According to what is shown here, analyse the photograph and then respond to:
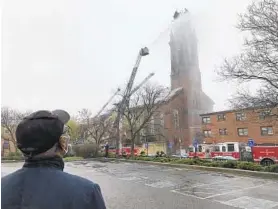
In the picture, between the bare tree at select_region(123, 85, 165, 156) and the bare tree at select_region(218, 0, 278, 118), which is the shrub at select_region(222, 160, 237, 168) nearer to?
the bare tree at select_region(218, 0, 278, 118)

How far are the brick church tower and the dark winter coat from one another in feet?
190

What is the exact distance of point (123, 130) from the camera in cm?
4334

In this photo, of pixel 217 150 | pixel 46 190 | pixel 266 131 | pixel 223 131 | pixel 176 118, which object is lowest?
pixel 217 150

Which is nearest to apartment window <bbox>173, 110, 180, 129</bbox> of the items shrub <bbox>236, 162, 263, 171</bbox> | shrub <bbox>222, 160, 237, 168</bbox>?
shrub <bbox>222, 160, 237, 168</bbox>

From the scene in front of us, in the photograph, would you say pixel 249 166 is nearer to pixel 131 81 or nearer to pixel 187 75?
pixel 131 81

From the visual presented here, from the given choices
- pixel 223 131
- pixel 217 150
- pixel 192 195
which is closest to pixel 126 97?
pixel 217 150

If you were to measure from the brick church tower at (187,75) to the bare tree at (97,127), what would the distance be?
21.1m

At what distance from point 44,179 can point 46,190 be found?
0.06m

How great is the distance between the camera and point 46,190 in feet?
4.38

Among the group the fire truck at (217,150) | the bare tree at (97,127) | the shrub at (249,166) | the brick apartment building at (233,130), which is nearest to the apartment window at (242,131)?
the brick apartment building at (233,130)

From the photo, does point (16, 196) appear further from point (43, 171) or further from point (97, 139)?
point (97, 139)

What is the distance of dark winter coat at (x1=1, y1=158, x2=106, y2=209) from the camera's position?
4.33 ft

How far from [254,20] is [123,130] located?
99.6ft

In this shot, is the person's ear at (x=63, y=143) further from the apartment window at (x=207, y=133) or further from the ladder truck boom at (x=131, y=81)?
the apartment window at (x=207, y=133)
